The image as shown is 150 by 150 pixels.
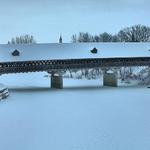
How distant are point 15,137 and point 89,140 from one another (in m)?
1.89

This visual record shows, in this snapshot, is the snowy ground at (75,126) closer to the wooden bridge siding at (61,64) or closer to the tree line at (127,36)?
the wooden bridge siding at (61,64)

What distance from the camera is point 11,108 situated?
723 inches

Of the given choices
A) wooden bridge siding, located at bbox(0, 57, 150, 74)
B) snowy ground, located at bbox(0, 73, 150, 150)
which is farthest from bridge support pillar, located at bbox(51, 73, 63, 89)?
snowy ground, located at bbox(0, 73, 150, 150)

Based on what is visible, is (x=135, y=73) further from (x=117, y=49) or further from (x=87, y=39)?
(x=87, y=39)

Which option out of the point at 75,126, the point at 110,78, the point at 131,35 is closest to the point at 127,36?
the point at 131,35

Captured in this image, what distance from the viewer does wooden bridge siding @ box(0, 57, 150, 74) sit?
33000mm

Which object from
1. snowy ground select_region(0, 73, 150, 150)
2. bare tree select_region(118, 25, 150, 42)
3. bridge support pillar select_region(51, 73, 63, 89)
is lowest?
bridge support pillar select_region(51, 73, 63, 89)

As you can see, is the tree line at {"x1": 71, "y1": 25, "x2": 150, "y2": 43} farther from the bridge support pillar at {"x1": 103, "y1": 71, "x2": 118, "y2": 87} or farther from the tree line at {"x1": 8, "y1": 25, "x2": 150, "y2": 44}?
the bridge support pillar at {"x1": 103, "y1": 71, "x2": 118, "y2": 87}

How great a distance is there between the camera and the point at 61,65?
109ft

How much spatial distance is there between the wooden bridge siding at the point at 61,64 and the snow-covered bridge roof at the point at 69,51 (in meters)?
0.41

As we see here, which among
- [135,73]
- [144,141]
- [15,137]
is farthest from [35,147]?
[135,73]

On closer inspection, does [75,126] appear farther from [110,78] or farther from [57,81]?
[110,78]

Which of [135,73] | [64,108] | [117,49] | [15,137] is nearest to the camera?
[15,137]

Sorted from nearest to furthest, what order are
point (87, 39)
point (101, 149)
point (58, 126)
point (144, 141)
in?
1. point (101, 149)
2. point (144, 141)
3. point (58, 126)
4. point (87, 39)
